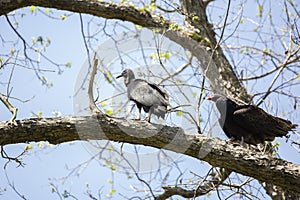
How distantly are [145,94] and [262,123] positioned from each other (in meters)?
0.92

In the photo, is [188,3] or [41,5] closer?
[41,5]

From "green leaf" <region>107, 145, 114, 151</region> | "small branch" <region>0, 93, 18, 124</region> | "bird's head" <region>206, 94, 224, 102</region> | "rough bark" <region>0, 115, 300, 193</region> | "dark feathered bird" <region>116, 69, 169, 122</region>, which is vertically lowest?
"rough bark" <region>0, 115, 300, 193</region>

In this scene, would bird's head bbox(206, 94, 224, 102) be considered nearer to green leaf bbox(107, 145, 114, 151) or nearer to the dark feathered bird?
the dark feathered bird

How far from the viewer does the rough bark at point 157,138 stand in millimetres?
2701

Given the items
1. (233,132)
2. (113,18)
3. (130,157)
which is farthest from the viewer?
(113,18)

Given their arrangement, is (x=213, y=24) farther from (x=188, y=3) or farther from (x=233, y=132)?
(x=233, y=132)

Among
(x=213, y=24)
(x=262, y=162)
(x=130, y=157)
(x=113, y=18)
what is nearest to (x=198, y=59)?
(x=213, y=24)

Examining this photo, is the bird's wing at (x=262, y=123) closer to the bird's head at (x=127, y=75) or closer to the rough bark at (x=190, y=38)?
the rough bark at (x=190, y=38)

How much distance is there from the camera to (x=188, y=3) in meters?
4.94

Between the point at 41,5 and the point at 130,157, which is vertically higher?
the point at 41,5

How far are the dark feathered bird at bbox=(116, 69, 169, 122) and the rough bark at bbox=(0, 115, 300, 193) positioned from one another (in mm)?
339

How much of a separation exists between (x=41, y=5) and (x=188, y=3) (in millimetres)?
1600

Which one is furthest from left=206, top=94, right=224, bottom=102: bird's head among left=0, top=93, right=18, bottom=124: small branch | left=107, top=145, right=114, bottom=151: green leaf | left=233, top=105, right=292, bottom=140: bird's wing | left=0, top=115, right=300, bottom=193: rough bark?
left=0, top=93, right=18, bottom=124: small branch

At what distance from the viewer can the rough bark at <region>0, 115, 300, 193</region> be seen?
2.70 m
